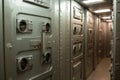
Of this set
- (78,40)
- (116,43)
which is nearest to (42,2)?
(116,43)

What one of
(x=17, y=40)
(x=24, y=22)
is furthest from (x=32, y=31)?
(x=17, y=40)

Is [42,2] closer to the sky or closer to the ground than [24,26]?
closer to the sky

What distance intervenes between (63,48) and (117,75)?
3.99 ft

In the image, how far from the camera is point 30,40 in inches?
76.5

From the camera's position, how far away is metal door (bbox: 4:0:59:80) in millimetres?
1597

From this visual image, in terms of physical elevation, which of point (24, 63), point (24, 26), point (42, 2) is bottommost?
point (24, 63)

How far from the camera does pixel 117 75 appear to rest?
199 centimetres

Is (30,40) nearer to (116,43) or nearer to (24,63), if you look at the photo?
(24,63)

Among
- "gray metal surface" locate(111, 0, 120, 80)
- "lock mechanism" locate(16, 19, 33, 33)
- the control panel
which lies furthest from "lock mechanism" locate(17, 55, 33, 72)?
"gray metal surface" locate(111, 0, 120, 80)

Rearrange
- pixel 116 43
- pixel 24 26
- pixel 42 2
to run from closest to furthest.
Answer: pixel 24 26
pixel 116 43
pixel 42 2

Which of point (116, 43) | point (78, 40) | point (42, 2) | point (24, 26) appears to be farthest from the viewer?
point (78, 40)

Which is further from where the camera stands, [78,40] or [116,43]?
[78,40]

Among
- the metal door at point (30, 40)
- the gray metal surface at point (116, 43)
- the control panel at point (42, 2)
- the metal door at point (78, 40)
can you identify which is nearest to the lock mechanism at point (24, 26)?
the metal door at point (30, 40)

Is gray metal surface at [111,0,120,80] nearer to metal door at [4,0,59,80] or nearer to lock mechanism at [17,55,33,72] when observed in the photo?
metal door at [4,0,59,80]
